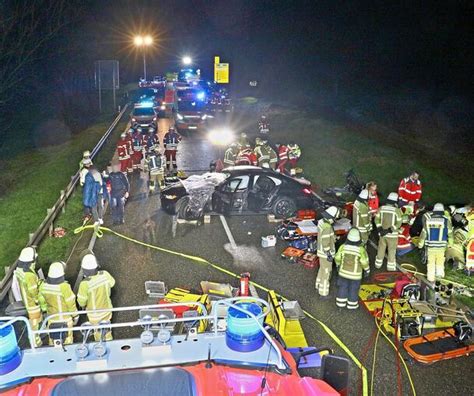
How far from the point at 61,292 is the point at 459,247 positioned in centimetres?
890

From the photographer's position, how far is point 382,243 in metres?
11.7

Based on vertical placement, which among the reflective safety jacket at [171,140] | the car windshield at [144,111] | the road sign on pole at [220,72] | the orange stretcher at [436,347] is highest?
the road sign on pole at [220,72]

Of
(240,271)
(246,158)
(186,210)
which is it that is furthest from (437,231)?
(246,158)

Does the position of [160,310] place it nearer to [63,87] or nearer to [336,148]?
[336,148]

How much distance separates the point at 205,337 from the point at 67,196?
12581mm

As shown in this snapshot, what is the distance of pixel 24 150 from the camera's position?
28.5 m

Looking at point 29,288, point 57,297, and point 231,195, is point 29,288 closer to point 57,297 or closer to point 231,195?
point 57,297

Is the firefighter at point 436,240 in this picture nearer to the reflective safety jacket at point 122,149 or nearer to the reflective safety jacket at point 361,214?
the reflective safety jacket at point 361,214

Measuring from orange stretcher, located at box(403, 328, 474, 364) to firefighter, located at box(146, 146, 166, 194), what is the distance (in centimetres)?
1112

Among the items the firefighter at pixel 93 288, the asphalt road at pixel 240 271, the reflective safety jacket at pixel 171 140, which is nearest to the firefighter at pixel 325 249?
the asphalt road at pixel 240 271

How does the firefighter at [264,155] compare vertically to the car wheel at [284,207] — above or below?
above

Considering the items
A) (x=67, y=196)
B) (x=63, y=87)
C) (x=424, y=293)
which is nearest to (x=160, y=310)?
(x=424, y=293)

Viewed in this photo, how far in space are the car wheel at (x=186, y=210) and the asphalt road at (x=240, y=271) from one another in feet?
1.01

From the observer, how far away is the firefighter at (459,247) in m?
11.8
